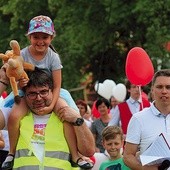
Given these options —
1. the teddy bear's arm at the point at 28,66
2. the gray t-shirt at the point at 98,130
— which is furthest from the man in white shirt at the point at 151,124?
the gray t-shirt at the point at 98,130

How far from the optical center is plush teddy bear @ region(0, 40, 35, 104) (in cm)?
579

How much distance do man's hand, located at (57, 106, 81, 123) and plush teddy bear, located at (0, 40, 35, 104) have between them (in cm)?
36


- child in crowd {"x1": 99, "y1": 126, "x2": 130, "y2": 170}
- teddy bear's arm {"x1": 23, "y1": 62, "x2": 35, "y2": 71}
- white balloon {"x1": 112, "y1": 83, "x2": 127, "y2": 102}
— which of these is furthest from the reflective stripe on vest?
white balloon {"x1": 112, "y1": 83, "x2": 127, "y2": 102}

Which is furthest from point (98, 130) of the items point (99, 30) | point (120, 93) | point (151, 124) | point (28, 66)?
point (99, 30)

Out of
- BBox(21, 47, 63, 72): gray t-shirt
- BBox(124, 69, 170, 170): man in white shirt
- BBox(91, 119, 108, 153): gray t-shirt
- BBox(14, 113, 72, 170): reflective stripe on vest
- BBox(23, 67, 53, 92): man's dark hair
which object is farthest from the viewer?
BBox(91, 119, 108, 153): gray t-shirt

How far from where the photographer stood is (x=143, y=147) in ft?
20.2

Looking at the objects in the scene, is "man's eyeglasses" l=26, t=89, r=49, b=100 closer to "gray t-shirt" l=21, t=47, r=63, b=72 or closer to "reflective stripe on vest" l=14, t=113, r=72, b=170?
"reflective stripe on vest" l=14, t=113, r=72, b=170

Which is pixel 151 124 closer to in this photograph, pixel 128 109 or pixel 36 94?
Result: pixel 36 94

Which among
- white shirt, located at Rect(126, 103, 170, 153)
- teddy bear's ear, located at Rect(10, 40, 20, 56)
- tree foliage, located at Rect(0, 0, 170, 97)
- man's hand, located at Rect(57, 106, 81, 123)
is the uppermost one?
tree foliage, located at Rect(0, 0, 170, 97)

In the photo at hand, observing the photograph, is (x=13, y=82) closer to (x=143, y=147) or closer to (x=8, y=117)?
(x=8, y=117)

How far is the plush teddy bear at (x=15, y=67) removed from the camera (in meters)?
5.79

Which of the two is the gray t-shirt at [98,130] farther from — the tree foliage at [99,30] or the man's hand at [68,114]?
the tree foliage at [99,30]

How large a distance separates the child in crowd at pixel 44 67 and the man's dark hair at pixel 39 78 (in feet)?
0.21

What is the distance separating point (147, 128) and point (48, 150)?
3.00ft
